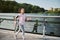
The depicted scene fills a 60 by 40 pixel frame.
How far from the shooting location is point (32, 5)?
11.4 m

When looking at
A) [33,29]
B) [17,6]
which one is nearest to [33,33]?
[33,29]

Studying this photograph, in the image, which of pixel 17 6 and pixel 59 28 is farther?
pixel 17 6

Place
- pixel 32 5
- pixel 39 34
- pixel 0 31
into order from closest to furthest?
pixel 39 34 → pixel 0 31 → pixel 32 5

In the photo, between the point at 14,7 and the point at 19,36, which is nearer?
the point at 19,36

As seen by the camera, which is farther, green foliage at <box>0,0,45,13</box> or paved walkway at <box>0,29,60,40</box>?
green foliage at <box>0,0,45,13</box>

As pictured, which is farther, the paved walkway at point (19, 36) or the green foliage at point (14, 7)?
the green foliage at point (14, 7)

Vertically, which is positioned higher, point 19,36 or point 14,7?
point 14,7

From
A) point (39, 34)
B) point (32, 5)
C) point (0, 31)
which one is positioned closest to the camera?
point (39, 34)

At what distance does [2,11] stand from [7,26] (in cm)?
113

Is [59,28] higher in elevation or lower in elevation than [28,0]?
lower

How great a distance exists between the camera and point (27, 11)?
11242mm

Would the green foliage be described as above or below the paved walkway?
above

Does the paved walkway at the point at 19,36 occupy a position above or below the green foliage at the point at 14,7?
below

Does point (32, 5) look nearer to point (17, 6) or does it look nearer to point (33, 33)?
point (17, 6)
